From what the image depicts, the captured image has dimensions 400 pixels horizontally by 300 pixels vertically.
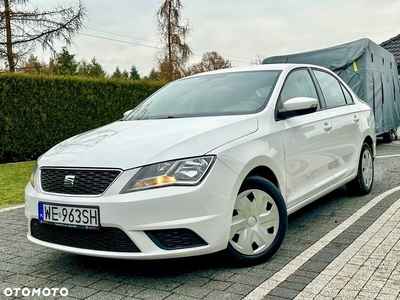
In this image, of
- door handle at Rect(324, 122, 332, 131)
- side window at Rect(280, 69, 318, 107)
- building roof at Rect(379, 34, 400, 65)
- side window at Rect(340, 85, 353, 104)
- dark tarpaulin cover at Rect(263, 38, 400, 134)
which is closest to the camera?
side window at Rect(280, 69, 318, 107)

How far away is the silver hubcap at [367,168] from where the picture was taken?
5707 millimetres

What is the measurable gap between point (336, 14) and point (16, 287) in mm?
11728

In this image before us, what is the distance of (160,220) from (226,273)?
2.42ft

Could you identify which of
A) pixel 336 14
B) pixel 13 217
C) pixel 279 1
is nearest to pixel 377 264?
pixel 13 217

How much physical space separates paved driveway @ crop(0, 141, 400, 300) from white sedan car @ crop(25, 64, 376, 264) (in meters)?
0.25

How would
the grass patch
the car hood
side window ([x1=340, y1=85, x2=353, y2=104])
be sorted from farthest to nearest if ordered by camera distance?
the grass patch < side window ([x1=340, y1=85, x2=353, y2=104]) < the car hood

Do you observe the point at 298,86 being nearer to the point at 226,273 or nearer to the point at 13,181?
the point at 226,273

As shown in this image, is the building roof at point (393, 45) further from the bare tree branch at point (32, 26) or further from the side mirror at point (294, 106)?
the side mirror at point (294, 106)

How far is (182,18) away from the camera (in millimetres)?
28844

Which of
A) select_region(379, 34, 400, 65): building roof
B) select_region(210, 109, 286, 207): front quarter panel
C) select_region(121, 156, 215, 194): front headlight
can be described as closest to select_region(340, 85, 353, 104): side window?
select_region(210, 109, 286, 207): front quarter panel

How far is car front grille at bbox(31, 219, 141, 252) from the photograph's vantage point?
2926 millimetres

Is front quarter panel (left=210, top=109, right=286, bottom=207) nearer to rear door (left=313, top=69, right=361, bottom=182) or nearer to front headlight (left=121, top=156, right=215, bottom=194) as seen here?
front headlight (left=121, top=156, right=215, bottom=194)

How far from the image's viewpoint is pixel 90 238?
9.86 feet

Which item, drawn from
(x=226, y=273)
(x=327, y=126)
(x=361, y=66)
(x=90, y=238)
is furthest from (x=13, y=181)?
(x=361, y=66)
